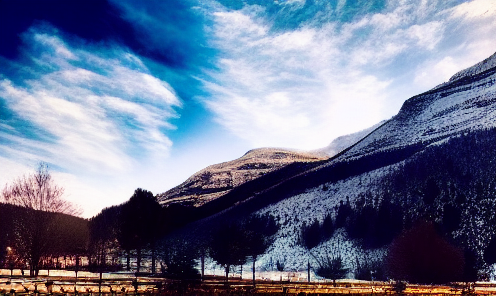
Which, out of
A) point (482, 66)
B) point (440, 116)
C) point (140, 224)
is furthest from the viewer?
point (482, 66)

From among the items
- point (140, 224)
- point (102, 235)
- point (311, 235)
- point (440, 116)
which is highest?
point (440, 116)

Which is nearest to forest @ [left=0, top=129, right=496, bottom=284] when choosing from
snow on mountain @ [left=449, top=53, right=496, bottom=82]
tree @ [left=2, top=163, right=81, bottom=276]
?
tree @ [left=2, top=163, right=81, bottom=276]

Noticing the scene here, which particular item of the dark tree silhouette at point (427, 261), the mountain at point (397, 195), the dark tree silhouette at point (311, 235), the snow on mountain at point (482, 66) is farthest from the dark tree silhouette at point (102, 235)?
the snow on mountain at point (482, 66)

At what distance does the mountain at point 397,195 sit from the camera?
244ft

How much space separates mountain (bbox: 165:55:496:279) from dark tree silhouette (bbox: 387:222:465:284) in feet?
9.32

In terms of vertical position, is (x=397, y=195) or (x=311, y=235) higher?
(x=397, y=195)

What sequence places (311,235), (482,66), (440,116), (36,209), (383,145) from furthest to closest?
1. (482,66)
2. (383,145)
3. (440,116)
4. (311,235)
5. (36,209)

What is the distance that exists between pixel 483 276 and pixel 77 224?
7516 centimetres

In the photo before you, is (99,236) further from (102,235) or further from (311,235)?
(311,235)

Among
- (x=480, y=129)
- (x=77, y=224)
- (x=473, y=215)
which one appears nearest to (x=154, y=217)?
(x=77, y=224)

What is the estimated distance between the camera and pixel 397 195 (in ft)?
297

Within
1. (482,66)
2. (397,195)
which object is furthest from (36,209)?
(482,66)

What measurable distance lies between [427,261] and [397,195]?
37125mm

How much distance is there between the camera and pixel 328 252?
8275 cm
